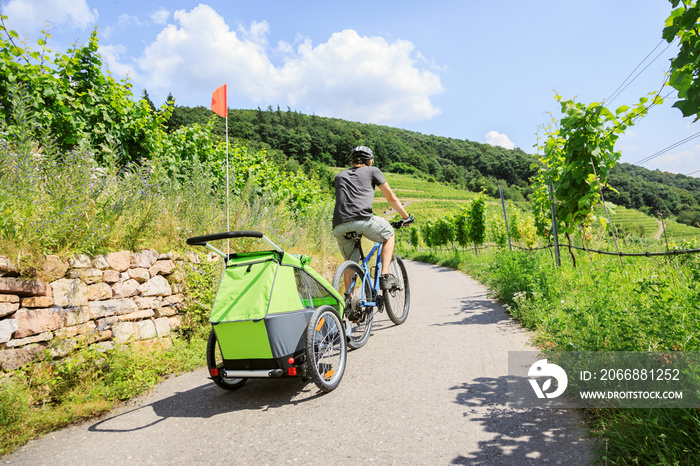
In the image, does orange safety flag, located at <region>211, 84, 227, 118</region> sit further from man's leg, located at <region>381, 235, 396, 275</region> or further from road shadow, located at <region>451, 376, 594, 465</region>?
road shadow, located at <region>451, 376, 594, 465</region>

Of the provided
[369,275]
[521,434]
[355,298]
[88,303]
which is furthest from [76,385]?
[521,434]

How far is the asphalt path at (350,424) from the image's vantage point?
2.26m

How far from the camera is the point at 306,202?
14.9 metres

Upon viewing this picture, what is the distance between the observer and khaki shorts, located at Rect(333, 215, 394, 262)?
180 inches

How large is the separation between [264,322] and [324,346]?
70 centimetres

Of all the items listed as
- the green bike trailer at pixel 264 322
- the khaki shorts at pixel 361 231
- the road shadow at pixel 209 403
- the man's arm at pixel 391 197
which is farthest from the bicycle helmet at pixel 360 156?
the road shadow at pixel 209 403

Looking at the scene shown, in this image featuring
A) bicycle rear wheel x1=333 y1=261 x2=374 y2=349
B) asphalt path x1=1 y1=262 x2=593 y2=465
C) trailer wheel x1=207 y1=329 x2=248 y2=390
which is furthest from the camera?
bicycle rear wheel x1=333 y1=261 x2=374 y2=349

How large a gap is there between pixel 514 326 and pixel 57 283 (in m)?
5.01

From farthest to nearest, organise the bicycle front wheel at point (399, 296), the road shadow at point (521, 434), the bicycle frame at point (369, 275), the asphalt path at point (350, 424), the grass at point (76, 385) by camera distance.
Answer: the bicycle front wheel at point (399, 296)
the bicycle frame at point (369, 275)
the grass at point (76, 385)
the asphalt path at point (350, 424)
the road shadow at point (521, 434)

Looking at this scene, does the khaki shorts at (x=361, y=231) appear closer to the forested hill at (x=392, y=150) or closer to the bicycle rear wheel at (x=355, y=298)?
the bicycle rear wheel at (x=355, y=298)

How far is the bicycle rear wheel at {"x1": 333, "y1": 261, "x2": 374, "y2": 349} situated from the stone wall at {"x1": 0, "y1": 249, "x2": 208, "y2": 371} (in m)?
2.04

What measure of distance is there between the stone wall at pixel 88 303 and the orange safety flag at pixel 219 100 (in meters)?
1.95

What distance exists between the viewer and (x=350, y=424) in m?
2.64

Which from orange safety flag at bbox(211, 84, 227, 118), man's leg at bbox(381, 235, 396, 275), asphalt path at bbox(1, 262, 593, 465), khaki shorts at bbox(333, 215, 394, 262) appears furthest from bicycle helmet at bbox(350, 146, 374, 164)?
asphalt path at bbox(1, 262, 593, 465)
